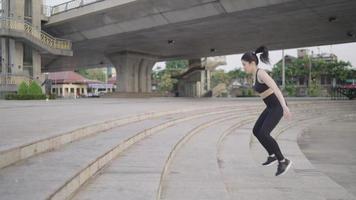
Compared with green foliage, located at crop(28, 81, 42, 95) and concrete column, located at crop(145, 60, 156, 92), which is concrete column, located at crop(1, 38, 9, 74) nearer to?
green foliage, located at crop(28, 81, 42, 95)

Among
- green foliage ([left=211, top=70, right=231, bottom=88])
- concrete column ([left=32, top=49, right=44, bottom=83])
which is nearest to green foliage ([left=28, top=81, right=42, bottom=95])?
concrete column ([left=32, top=49, right=44, bottom=83])

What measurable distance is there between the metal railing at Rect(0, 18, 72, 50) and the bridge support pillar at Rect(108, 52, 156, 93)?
729cm

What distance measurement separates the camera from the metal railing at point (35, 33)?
2964 centimetres

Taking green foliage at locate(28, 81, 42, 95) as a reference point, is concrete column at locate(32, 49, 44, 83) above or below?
above

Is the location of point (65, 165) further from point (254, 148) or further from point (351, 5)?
point (351, 5)

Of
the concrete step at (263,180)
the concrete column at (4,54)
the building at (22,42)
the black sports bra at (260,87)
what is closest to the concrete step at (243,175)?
the concrete step at (263,180)

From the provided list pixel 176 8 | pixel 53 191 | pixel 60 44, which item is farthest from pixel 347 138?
pixel 60 44

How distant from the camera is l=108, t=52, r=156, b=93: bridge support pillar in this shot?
39.7m

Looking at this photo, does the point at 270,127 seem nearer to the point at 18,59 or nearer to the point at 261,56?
the point at 261,56

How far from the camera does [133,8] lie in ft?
85.8

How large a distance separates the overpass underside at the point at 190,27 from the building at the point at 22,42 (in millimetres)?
1552

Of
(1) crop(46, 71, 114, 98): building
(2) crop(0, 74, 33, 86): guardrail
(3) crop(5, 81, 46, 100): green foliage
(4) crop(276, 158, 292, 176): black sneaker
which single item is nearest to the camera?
(4) crop(276, 158, 292, 176): black sneaker

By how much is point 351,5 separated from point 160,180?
20.2 metres

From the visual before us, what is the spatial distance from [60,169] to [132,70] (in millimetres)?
36368
